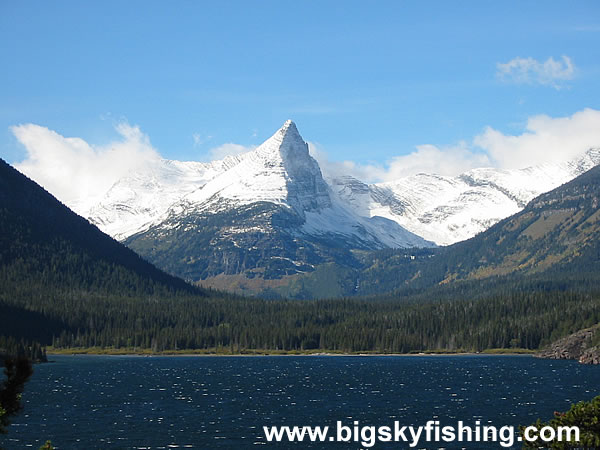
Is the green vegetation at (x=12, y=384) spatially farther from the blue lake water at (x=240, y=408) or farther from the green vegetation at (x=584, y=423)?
the blue lake water at (x=240, y=408)

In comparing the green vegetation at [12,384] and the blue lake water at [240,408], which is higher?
the green vegetation at [12,384]

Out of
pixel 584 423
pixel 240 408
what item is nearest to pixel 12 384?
pixel 584 423

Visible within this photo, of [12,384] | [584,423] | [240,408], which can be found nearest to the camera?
[12,384]

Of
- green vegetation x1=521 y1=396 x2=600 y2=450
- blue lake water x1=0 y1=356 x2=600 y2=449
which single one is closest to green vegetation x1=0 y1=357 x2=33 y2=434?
green vegetation x1=521 y1=396 x2=600 y2=450

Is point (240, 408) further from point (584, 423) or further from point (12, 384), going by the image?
point (12, 384)

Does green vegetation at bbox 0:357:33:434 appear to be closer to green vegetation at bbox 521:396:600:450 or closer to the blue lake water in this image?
green vegetation at bbox 521:396:600:450

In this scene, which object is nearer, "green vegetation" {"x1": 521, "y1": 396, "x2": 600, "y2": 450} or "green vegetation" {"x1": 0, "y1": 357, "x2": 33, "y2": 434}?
"green vegetation" {"x1": 0, "y1": 357, "x2": 33, "y2": 434}

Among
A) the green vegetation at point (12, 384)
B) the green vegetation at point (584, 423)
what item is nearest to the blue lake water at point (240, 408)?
the green vegetation at point (584, 423)

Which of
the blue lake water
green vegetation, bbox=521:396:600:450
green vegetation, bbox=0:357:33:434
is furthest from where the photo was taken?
the blue lake water

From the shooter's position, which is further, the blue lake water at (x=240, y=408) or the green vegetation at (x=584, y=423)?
the blue lake water at (x=240, y=408)

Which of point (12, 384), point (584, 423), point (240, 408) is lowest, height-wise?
point (240, 408)

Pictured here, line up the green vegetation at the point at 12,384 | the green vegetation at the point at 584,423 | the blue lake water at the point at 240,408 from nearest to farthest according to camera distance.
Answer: the green vegetation at the point at 12,384 → the green vegetation at the point at 584,423 → the blue lake water at the point at 240,408

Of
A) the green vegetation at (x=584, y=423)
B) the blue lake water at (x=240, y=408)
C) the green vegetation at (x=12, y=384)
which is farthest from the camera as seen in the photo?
the blue lake water at (x=240, y=408)

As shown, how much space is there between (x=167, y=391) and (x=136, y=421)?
48661 mm
